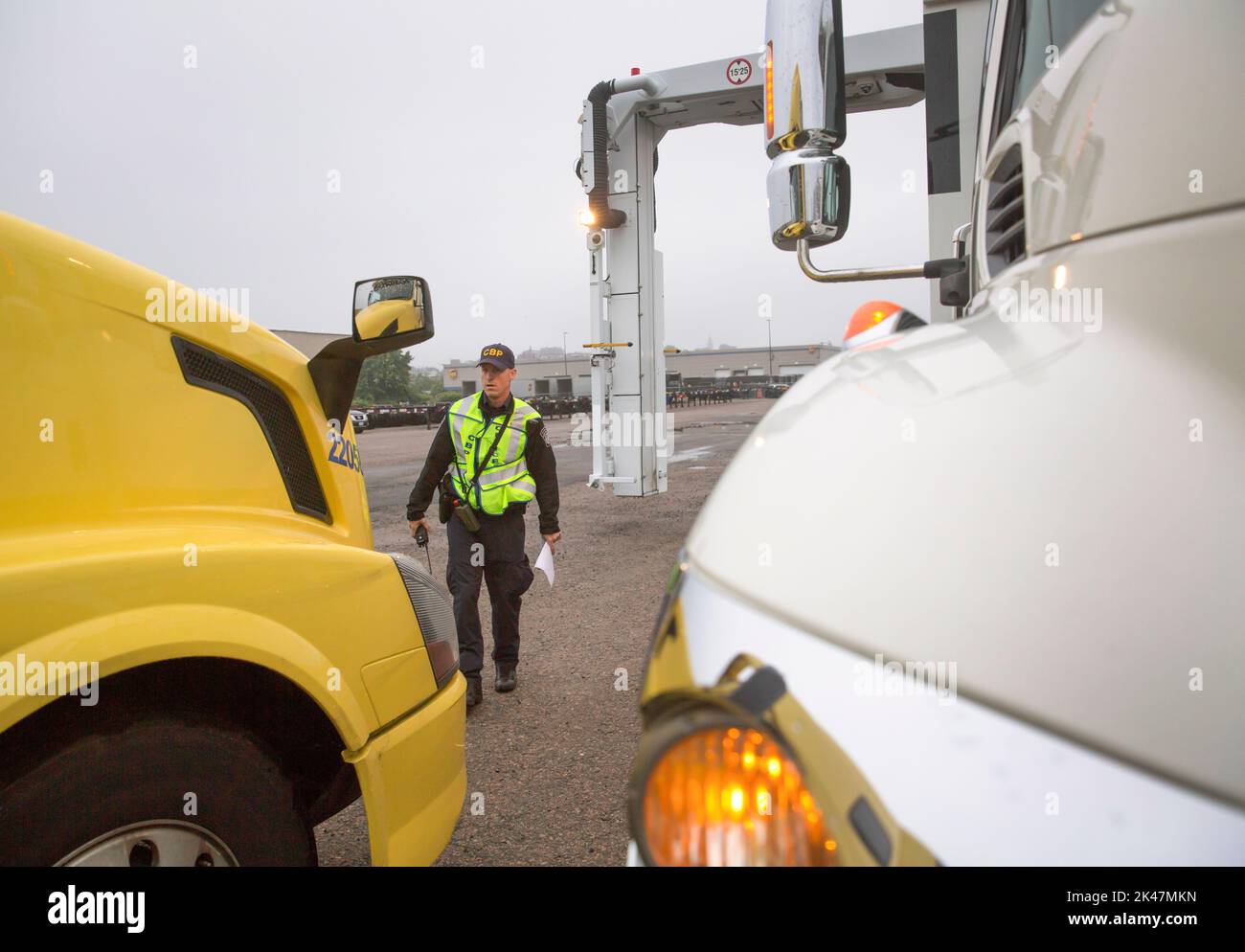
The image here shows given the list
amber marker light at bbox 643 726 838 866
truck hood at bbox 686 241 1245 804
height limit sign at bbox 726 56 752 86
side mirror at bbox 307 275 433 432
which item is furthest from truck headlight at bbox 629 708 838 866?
height limit sign at bbox 726 56 752 86

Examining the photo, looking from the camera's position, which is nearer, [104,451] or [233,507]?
[104,451]

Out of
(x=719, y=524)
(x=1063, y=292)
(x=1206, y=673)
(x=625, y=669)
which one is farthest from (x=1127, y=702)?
(x=625, y=669)

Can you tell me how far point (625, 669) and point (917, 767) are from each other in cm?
412

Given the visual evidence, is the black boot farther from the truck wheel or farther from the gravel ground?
the truck wheel

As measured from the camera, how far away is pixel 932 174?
3223mm

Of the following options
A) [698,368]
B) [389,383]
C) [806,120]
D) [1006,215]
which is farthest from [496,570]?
[698,368]

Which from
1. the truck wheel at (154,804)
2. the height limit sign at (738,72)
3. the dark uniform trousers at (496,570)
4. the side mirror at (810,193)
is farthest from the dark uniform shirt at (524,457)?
the height limit sign at (738,72)

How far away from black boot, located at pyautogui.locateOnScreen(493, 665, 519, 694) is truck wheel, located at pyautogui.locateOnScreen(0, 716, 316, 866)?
2813 millimetres

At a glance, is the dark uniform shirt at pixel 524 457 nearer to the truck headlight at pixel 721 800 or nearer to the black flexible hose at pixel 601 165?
the truck headlight at pixel 721 800

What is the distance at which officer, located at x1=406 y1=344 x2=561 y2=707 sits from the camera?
4.37m

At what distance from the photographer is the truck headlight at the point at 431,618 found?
204 centimetres

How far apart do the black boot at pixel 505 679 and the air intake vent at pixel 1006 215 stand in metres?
3.51

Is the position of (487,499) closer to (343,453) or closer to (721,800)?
(343,453)
